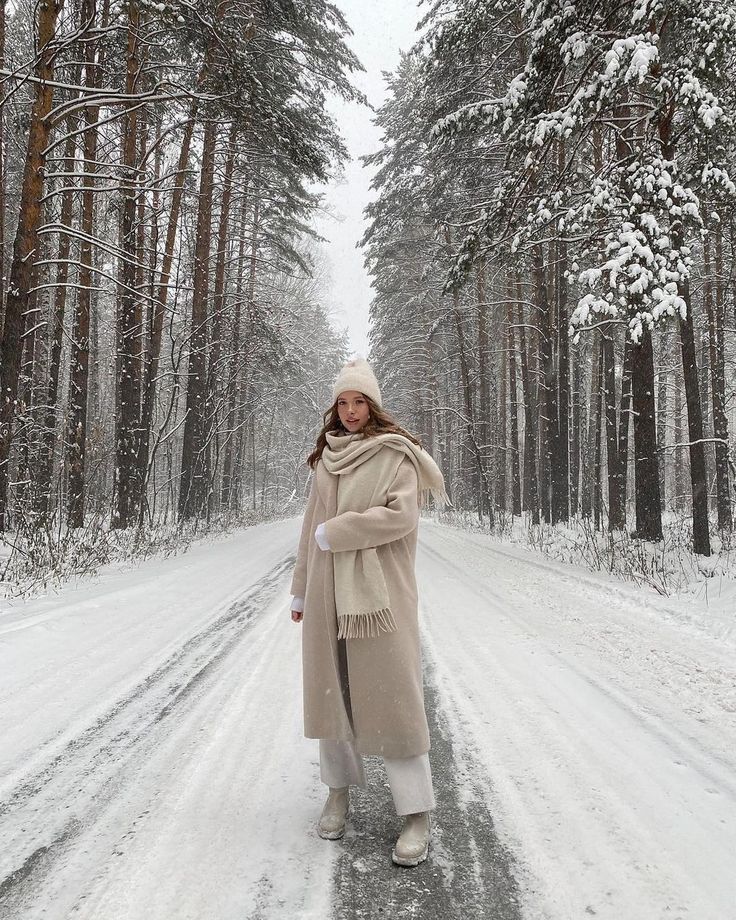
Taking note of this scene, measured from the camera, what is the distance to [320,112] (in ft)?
47.0

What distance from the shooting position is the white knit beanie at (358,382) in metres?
2.57

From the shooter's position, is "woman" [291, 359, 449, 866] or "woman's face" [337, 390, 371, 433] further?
"woman's face" [337, 390, 371, 433]

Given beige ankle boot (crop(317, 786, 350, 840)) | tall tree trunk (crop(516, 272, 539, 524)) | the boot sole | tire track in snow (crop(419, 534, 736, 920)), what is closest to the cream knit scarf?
beige ankle boot (crop(317, 786, 350, 840))

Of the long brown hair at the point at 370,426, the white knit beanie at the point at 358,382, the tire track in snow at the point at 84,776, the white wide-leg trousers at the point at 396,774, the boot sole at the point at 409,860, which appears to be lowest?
the boot sole at the point at 409,860

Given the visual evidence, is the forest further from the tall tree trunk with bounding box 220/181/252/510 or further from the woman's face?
the woman's face

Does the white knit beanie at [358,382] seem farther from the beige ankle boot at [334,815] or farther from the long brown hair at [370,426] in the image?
the beige ankle boot at [334,815]

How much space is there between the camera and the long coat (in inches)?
90.7

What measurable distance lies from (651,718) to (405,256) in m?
19.8

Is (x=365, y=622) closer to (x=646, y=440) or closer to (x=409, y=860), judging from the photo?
(x=409, y=860)

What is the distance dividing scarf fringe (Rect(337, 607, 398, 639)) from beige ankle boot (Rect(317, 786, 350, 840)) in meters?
0.67

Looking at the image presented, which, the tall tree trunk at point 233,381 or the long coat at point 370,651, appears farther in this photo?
the tall tree trunk at point 233,381

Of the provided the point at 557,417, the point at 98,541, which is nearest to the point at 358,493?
the point at 98,541

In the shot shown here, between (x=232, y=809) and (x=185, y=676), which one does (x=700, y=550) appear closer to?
(x=185, y=676)

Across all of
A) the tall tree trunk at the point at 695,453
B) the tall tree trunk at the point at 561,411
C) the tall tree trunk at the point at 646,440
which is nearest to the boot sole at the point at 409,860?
the tall tree trunk at the point at 695,453
